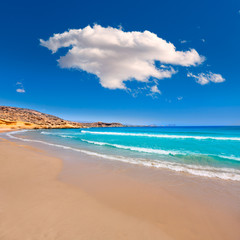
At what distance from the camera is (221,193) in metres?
5.13

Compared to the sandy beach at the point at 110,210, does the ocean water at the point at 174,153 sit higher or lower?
higher

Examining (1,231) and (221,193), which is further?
(221,193)

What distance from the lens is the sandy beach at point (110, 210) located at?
3.05 meters

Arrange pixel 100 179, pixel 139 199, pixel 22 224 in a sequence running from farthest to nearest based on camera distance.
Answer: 1. pixel 100 179
2. pixel 139 199
3. pixel 22 224

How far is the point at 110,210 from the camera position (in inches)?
155

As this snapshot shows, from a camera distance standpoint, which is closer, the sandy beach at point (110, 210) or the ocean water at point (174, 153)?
the sandy beach at point (110, 210)

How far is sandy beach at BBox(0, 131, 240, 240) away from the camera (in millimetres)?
3047

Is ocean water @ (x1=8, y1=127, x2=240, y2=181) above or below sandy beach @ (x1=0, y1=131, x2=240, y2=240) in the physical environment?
above

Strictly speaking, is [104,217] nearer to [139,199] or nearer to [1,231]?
[139,199]

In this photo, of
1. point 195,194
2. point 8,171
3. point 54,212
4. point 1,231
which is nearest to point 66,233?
point 54,212

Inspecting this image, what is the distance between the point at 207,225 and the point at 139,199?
1871 millimetres

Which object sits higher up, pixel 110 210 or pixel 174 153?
pixel 174 153

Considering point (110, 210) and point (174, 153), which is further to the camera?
point (174, 153)

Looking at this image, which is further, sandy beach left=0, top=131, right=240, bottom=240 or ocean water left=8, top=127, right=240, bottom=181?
ocean water left=8, top=127, right=240, bottom=181
